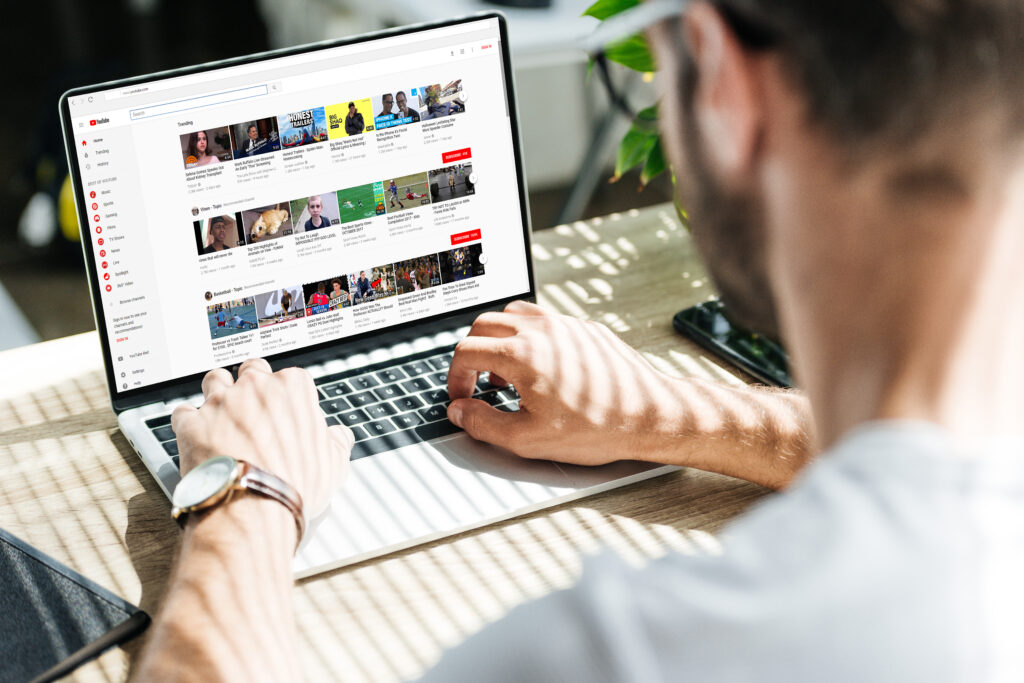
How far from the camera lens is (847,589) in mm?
381

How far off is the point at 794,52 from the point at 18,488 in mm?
752

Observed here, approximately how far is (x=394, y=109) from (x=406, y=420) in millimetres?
299

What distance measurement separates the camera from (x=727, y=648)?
0.39 metres

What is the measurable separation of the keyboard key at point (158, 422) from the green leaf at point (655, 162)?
58cm

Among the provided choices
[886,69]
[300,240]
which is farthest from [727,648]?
[300,240]

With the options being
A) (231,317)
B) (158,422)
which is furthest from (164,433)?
(231,317)

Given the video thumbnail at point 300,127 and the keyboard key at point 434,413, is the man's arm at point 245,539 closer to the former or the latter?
the keyboard key at point 434,413

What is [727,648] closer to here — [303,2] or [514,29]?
[514,29]

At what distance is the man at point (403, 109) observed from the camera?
99 centimetres

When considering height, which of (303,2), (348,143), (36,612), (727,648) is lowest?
(36,612)

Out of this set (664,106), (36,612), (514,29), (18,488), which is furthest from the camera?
(514,29)

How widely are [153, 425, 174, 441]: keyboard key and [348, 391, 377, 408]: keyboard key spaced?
164 millimetres

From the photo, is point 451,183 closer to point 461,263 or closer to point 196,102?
point 461,263

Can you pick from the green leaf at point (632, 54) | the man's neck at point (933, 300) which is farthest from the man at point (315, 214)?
the man's neck at point (933, 300)
